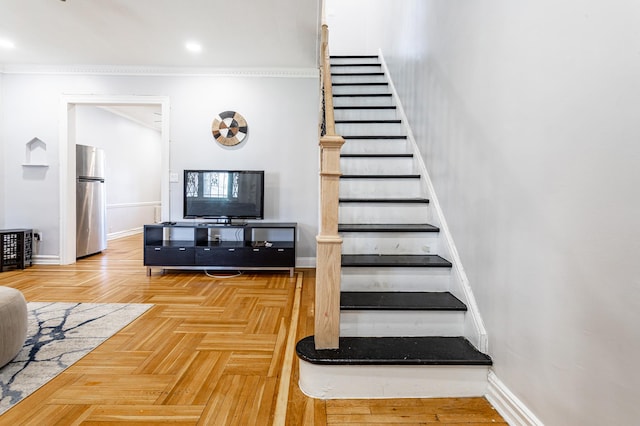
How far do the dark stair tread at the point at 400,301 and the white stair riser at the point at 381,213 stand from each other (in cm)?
64

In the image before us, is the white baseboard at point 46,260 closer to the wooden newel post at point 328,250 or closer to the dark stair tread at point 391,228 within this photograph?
the dark stair tread at point 391,228

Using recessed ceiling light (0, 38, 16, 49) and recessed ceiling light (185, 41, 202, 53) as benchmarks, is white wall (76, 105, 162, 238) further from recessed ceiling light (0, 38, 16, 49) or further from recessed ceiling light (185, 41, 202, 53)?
recessed ceiling light (185, 41, 202, 53)

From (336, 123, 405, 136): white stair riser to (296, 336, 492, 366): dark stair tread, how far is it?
77.5 inches

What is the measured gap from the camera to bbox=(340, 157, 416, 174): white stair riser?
2.69 m

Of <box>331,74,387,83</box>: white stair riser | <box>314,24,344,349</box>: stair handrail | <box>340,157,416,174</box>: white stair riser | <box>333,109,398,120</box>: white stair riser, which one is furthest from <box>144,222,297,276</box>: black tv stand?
<box>314,24,344,349</box>: stair handrail

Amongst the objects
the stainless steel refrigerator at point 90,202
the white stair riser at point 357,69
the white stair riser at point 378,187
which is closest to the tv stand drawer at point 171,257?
the stainless steel refrigerator at point 90,202

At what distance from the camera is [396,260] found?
1.92 meters

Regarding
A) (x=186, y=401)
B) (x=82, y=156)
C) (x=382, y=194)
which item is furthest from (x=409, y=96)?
(x=82, y=156)

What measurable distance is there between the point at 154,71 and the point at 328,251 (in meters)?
3.84

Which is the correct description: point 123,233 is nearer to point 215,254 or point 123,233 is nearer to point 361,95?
point 215,254

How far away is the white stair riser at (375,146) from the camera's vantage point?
112 inches

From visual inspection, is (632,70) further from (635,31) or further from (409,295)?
(409,295)

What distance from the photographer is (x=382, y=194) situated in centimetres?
254

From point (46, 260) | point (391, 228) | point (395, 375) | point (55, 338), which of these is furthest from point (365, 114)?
point (46, 260)
